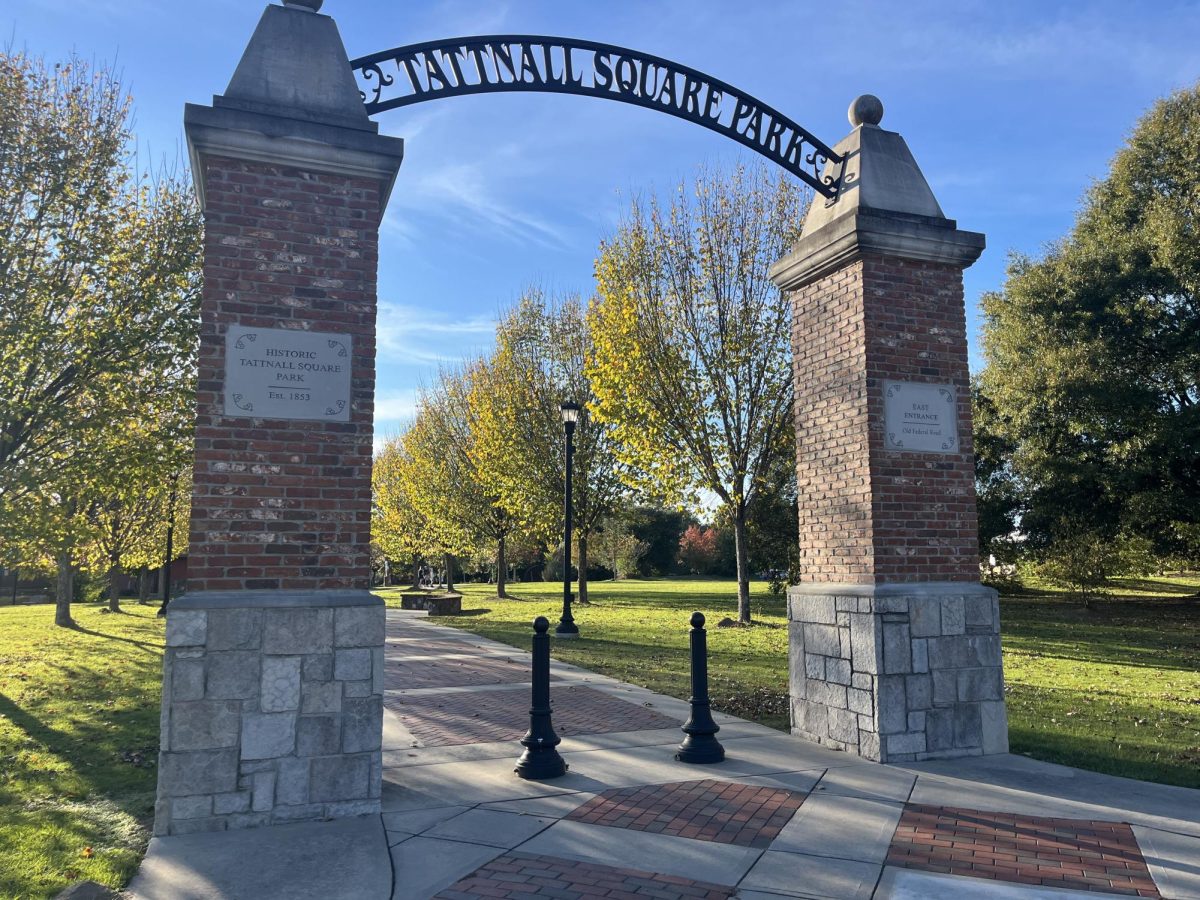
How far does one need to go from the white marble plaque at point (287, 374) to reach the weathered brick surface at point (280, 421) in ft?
0.19

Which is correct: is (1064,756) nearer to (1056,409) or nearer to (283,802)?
Answer: (283,802)

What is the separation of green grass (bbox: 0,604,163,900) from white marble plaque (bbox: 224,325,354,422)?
2.58 metres

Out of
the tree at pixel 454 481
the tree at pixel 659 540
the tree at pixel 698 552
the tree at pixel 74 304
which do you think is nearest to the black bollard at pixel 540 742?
the tree at pixel 74 304

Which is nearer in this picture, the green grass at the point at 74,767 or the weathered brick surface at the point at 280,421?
the green grass at the point at 74,767

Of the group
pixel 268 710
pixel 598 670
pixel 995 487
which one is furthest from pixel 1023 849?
pixel 995 487

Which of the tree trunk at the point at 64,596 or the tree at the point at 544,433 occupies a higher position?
the tree at the point at 544,433

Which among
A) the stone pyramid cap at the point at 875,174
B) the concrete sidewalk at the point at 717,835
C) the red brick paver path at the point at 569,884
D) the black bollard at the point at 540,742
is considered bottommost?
the concrete sidewalk at the point at 717,835

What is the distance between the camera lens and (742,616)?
18953 millimetres

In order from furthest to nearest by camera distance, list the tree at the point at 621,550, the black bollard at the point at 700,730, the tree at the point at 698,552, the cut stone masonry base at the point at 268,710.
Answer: the tree at the point at 698,552 < the tree at the point at 621,550 < the black bollard at the point at 700,730 < the cut stone masonry base at the point at 268,710

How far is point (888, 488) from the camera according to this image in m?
6.39

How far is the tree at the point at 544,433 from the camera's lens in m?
25.7

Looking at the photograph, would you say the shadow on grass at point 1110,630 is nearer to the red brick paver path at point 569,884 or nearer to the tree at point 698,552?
the red brick paver path at point 569,884

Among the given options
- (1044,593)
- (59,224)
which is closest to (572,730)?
(59,224)

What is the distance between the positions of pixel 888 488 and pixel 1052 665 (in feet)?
28.2
